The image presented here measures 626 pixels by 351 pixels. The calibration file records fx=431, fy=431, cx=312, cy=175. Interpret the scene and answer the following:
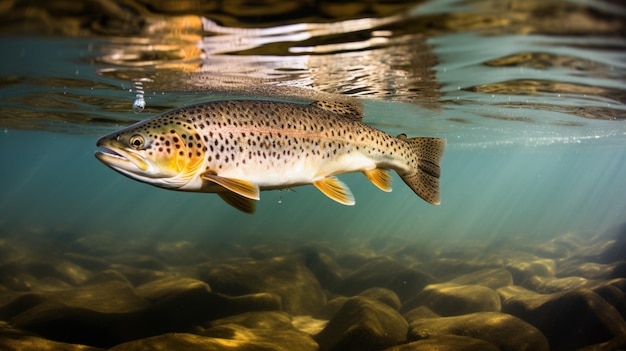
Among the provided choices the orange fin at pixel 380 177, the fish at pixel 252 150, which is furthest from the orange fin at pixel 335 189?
the orange fin at pixel 380 177

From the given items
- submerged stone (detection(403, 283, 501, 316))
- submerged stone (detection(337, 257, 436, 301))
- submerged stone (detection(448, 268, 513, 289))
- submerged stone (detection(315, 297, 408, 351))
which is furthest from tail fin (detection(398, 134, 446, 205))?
submerged stone (detection(448, 268, 513, 289))

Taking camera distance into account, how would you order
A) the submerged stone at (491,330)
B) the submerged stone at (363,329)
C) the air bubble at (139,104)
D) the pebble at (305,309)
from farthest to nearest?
the air bubble at (139,104), the submerged stone at (363,329), the submerged stone at (491,330), the pebble at (305,309)

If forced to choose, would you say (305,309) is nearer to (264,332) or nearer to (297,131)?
(264,332)

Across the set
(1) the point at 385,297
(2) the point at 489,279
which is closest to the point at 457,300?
(1) the point at 385,297

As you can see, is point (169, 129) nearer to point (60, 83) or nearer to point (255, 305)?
point (255, 305)

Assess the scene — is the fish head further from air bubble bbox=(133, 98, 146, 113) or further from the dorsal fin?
air bubble bbox=(133, 98, 146, 113)

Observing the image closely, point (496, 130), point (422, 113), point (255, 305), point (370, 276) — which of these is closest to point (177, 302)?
point (255, 305)

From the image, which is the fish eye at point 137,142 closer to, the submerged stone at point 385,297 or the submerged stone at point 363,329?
the submerged stone at point 363,329
